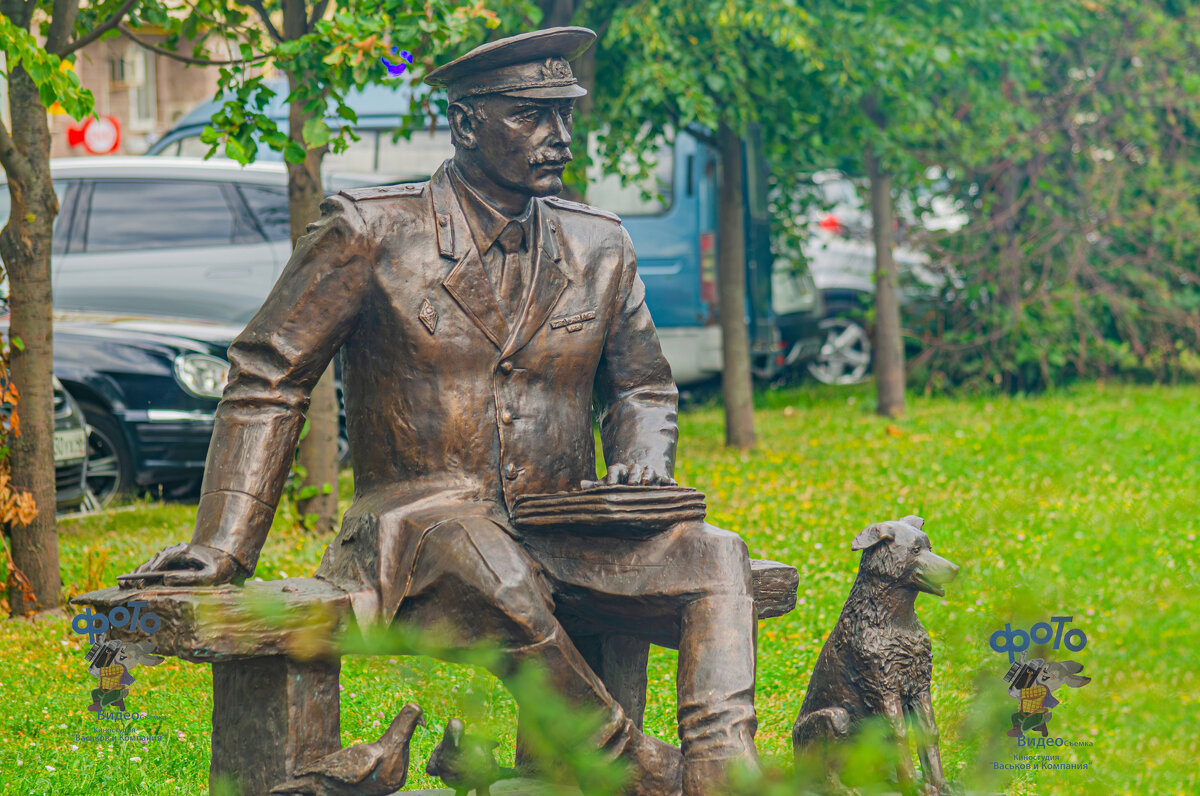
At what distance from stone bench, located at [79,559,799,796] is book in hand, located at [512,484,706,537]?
0.42 metres

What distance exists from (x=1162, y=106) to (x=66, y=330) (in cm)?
878

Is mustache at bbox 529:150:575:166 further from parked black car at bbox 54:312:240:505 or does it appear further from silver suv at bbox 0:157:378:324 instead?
silver suv at bbox 0:157:378:324

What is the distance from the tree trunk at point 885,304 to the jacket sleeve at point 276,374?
8.22 meters

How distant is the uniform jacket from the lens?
3.03 m

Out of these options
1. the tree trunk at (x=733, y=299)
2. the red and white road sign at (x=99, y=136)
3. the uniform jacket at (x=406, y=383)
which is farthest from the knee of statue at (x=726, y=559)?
the red and white road sign at (x=99, y=136)

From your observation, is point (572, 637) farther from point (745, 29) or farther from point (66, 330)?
point (745, 29)

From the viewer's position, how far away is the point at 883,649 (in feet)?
11.0

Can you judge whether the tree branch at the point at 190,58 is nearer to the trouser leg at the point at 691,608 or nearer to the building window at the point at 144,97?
the trouser leg at the point at 691,608

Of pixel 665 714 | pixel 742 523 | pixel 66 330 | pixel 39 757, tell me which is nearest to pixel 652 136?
pixel 742 523

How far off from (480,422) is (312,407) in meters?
4.04

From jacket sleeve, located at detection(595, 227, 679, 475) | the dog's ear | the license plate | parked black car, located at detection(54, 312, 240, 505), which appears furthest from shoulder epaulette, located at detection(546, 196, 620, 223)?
parked black car, located at detection(54, 312, 240, 505)

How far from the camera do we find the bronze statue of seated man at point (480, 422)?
9.49 feet

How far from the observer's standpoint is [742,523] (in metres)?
7.39

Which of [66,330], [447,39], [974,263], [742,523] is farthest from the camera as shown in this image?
[974,263]
